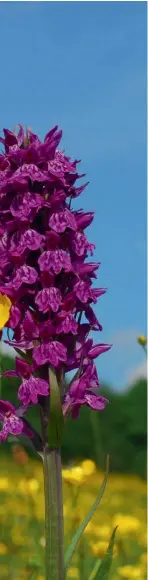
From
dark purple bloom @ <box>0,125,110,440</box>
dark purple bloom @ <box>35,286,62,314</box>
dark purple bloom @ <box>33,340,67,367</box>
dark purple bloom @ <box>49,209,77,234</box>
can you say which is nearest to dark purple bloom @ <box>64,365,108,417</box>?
dark purple bloom @ <box>0,125,110,440</box>

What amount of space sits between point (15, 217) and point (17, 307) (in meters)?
0.23

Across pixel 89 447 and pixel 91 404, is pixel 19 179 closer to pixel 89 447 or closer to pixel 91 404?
pixel 91 404

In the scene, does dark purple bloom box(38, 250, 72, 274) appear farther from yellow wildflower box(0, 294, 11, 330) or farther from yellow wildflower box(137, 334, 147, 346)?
yellow wildflower box(137, 334, 147, 346)

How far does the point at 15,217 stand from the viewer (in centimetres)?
233

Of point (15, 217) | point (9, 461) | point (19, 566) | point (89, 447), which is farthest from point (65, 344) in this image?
point (89, 447)

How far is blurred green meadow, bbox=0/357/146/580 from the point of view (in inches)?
148

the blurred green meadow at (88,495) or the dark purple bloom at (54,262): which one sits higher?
the dark purple bloom at (54,262)

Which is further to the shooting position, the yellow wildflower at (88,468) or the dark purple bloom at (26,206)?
the yellow wildflower at (88,468)

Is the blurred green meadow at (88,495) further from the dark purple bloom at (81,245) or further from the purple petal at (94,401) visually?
the dark purple bloom at (81,245)

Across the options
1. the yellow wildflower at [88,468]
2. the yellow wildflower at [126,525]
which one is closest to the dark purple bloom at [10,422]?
the yellow wildflower at [88,468]

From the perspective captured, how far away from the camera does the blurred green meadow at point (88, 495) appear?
376 cm

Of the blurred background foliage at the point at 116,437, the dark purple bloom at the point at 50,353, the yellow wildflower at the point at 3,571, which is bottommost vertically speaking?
the blurred background foliage at the point at 116,437

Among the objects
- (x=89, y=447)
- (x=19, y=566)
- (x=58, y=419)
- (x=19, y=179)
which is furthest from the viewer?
(x=89, y=447)

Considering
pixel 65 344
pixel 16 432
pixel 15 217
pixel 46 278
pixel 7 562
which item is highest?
pixel 15 217
